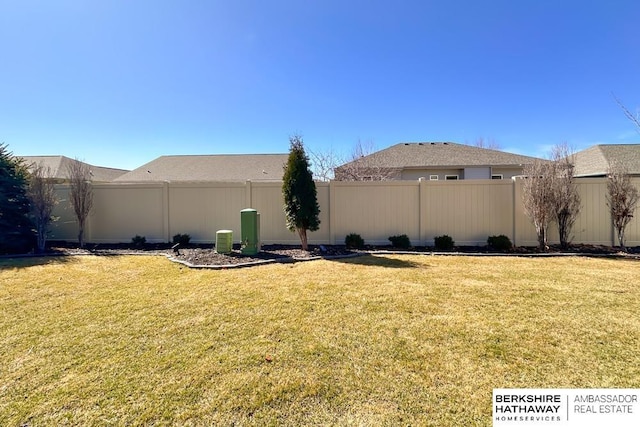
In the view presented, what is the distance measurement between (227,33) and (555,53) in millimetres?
11728

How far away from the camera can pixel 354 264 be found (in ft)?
20.9

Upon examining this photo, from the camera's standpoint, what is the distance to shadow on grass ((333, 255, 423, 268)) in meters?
6.22

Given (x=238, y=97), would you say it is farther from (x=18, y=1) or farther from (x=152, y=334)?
(x=152, y=334)

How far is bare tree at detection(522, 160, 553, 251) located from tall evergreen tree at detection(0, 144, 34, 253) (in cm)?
1532

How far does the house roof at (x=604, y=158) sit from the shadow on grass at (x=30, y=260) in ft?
80.8

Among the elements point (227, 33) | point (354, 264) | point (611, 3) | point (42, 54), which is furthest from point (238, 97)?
point (611, 3)

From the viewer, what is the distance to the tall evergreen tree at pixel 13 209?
8.08 metres

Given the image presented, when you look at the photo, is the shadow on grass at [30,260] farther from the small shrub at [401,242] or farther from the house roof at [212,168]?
the house roof at [212,168]

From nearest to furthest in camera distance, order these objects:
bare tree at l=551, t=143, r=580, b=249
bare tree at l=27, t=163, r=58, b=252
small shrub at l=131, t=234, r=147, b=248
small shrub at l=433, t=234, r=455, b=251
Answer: bare tree at l=551, t=143, r=580, b=249 → small shrub at l=433, t=234, r=455, b=251 → bare tree at l=27, t=163, r=58, b=252 → small shrub at l=131, t=234, r=147, b=248

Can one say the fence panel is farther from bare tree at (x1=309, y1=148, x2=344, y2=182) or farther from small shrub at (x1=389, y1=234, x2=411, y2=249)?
bare tree at (x1=309, y1=148, x2=344, y2=182)

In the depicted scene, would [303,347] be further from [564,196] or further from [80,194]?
[80,194]

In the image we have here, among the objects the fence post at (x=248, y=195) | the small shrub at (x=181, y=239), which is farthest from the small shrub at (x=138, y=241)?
the fence post at (x=248, y=195)

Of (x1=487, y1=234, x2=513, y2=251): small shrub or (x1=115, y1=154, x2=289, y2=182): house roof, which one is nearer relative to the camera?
(x1=487, y1=234, x2=513, y2=251): small shrub

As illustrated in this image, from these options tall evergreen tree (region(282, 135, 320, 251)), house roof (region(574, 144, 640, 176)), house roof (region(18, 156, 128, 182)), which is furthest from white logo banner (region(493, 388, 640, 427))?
house roof (region(18, 156, 128, 182))
